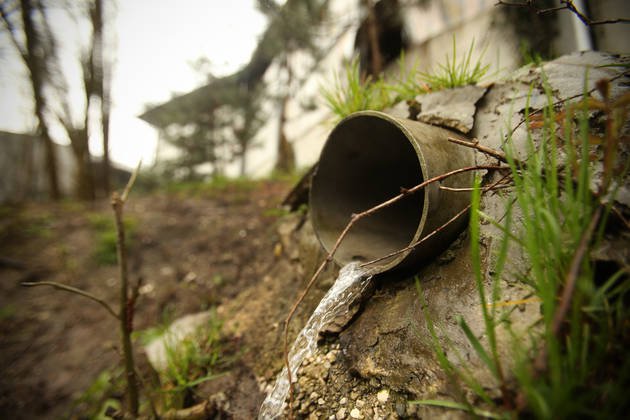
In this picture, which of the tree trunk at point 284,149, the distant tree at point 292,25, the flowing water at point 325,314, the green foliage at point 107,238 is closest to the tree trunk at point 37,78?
the green foliage at point 107,238

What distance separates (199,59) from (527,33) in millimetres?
7005

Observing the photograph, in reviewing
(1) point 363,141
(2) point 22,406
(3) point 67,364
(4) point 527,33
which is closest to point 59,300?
(3) point 67,364

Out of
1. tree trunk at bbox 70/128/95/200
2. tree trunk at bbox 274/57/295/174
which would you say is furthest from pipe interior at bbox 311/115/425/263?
tree trunk at bbox 70/128/95/200

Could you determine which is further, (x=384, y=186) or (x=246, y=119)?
(x=246, y=119)

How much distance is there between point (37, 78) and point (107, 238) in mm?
4816

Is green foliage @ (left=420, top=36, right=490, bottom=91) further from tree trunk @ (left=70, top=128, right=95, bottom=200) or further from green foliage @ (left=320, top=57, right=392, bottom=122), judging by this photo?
tree trunk @ (left=70, top=128, right=95, bottom=200)

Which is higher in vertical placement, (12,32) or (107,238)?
(12,32)

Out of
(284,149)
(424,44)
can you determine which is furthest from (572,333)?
(284,149)

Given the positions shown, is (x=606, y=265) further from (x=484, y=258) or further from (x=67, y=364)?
(x=67, y=364)

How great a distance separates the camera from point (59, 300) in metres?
3.24

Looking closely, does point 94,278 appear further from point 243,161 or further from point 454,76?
point 243,161

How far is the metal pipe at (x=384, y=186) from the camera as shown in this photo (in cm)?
120

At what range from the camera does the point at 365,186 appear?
6.62 ft

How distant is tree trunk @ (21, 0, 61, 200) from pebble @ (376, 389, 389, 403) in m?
8.44
